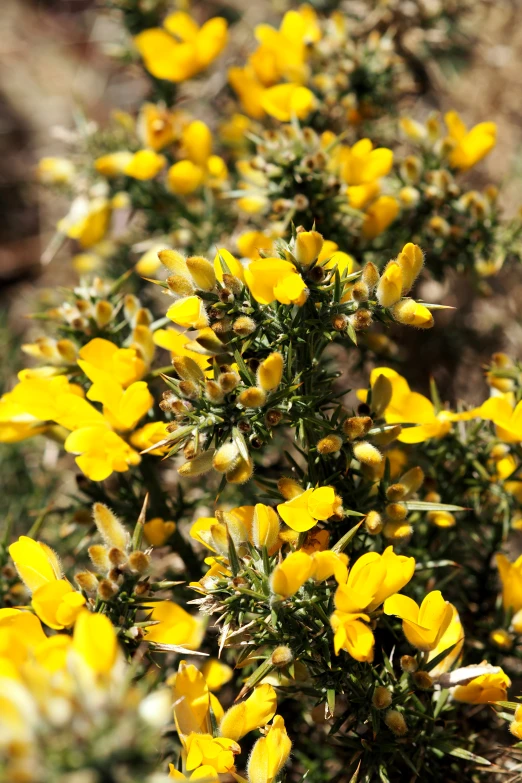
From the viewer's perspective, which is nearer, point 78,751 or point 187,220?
point 78,751

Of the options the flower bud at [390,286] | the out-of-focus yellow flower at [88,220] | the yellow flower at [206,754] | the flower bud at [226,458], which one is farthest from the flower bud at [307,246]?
the out-of-focus yellow flower at [88,220]

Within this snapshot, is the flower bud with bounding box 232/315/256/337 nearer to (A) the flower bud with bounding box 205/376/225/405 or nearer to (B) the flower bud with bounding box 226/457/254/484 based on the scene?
(A) the flower bud with bounding box 205/376/225/405

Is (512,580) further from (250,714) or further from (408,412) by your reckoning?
(250,714)

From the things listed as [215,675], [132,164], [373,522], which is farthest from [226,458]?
[132,164]

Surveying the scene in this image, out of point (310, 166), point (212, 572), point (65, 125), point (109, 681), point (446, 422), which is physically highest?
point (310, 166)

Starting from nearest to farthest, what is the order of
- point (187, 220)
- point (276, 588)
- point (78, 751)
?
point (78, 751) < point (276, 588) < point (187, 220)

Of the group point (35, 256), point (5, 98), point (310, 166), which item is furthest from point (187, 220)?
point (5, 98)

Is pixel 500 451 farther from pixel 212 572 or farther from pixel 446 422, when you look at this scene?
pixel 212 572
